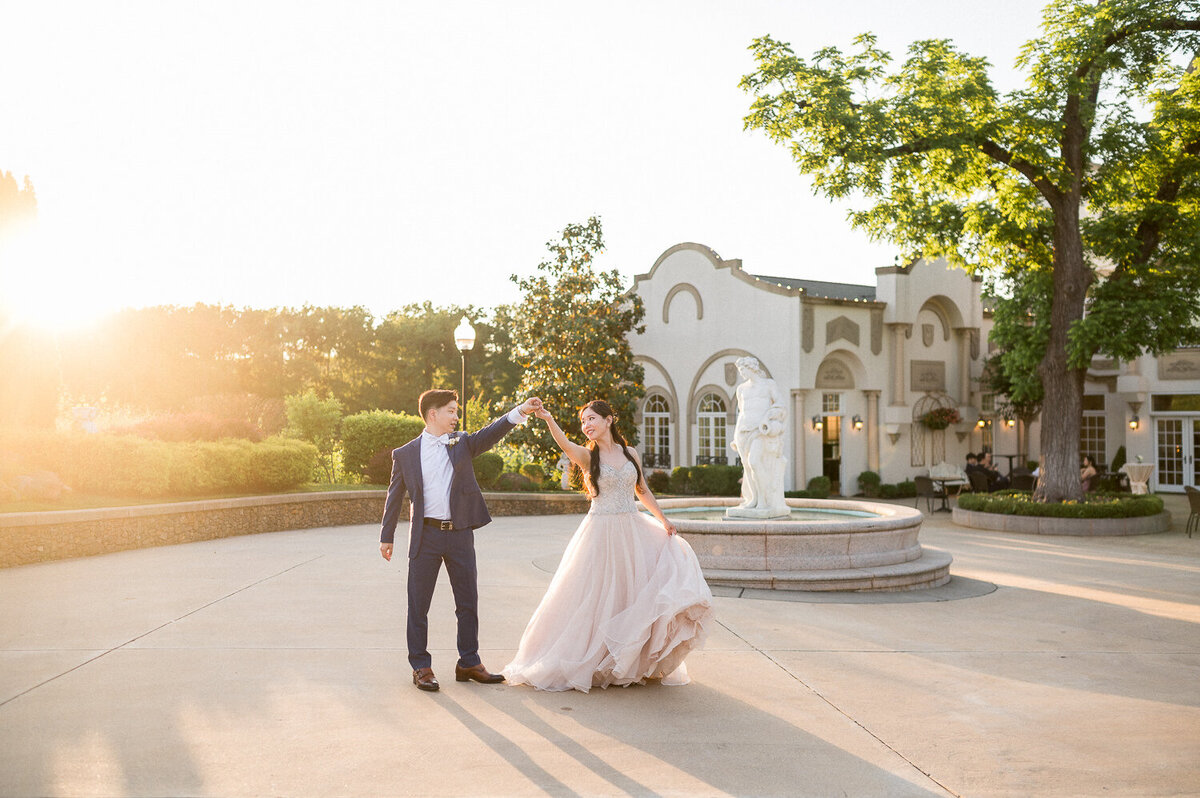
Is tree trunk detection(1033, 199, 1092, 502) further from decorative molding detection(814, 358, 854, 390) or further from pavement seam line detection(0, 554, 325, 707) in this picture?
pavement seam line detection(0, 554, 325, 707)

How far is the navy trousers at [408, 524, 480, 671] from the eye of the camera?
243 inches

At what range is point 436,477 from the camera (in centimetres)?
624

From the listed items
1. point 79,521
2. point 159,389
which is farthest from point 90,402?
point 79,521

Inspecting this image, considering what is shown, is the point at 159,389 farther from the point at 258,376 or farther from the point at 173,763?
the point at 173,763

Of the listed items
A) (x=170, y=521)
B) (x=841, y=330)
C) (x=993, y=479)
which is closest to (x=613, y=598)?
(x=170, y=521)

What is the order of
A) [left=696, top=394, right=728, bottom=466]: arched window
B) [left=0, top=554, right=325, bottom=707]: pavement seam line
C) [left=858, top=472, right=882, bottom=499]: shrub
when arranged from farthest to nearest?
[left=696, top=394, right=728, bottom=466]: arched window
[left=858, top=472, right=882, bottom=499]: shrub
[left=0, top=554, right=325, bottom=707]: pavement seam line

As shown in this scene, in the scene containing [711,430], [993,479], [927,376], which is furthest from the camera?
[927,376]

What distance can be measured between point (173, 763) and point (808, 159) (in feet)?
51.8

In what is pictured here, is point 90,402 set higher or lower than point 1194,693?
higher

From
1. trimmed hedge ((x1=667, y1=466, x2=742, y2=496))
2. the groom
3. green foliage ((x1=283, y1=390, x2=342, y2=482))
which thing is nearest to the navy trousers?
the groom

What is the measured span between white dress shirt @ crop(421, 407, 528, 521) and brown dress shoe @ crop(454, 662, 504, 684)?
1.01 metres

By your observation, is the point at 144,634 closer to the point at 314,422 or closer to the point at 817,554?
the point at 817,554

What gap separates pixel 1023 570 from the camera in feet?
40.2

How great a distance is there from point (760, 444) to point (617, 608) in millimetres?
6373
